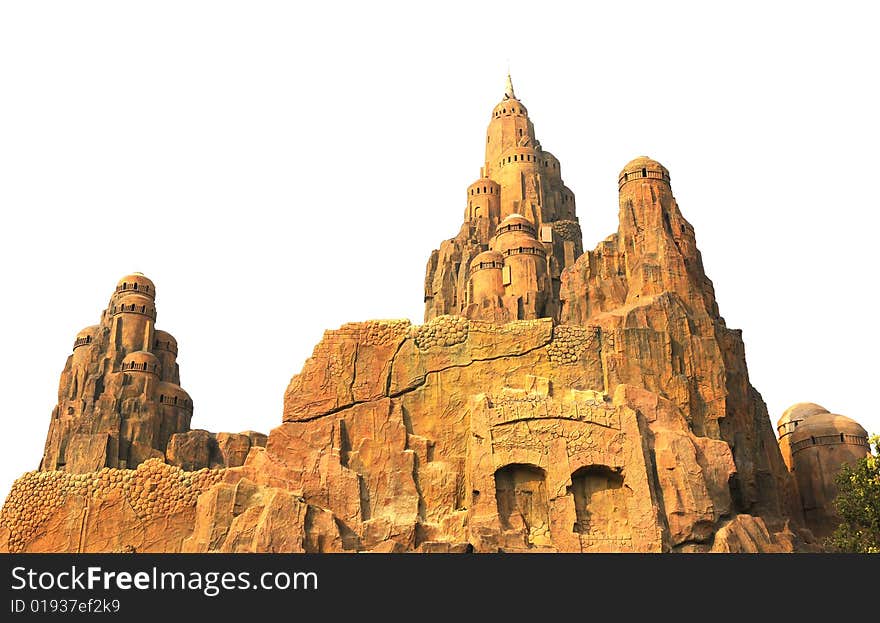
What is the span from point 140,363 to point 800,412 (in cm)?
3675

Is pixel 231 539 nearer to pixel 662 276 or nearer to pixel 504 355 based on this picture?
pixel 504 355

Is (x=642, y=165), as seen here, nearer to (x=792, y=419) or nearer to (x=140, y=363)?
(x=792, y=419)

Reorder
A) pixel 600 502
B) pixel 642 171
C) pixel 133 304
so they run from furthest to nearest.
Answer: pixel 133 304
pixel 642 171
pixel 600 502

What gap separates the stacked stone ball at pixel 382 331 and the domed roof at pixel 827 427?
20109 millimetres

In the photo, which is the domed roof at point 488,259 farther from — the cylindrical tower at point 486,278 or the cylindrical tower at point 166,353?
the cylindrical tower at point 166,353

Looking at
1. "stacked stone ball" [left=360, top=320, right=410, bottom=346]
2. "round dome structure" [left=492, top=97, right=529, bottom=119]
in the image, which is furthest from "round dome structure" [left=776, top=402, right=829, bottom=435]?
"round dome structure" [left=492, top=97, right=529, bottom=119]

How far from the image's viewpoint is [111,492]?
36.0 metres

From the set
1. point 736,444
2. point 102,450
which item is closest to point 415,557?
point 736,444

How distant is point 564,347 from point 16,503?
20628 mm

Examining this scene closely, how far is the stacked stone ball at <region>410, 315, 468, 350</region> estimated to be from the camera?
125 feet

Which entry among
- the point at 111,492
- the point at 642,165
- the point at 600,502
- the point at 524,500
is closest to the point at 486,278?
the point at 642,165

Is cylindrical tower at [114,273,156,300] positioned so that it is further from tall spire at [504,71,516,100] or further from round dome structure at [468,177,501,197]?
tall spire at [504,71,516,100]

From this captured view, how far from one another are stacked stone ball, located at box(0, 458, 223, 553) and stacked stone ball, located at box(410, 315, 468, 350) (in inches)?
341

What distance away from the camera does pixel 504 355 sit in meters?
37.9
